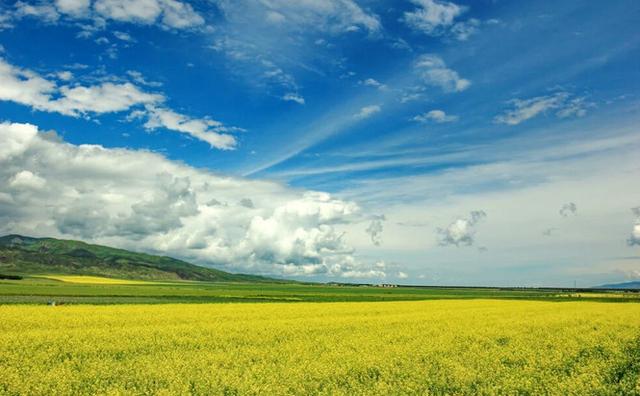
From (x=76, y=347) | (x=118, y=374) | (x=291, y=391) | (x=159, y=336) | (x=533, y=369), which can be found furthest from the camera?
(x=159, y=336)

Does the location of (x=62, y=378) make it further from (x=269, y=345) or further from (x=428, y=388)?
Result: (x=428, y=388)

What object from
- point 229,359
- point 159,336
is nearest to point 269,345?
point 229,359

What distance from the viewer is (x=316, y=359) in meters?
18.3

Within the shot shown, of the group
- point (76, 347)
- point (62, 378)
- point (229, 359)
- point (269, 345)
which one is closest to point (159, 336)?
point (76, 347)

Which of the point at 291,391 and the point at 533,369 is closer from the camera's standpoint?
the point at 291,391

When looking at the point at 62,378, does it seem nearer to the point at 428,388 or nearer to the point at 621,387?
the point at 428,388

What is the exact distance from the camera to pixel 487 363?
57.8 ft

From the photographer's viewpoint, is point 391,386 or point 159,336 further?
point 159,336

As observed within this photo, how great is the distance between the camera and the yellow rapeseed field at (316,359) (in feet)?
45.3

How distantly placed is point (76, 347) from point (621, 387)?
809 inches

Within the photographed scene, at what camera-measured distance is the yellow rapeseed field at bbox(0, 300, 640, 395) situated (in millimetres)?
13812

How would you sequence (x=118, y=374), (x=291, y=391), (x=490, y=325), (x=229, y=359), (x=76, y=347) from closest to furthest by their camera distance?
(x=291, y=391), (x=118, y=374), (x=229, y=359), (x=76, y=347), (x=490, y=325)

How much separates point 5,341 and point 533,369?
72.3ft

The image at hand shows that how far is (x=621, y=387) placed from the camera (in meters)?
14.4
